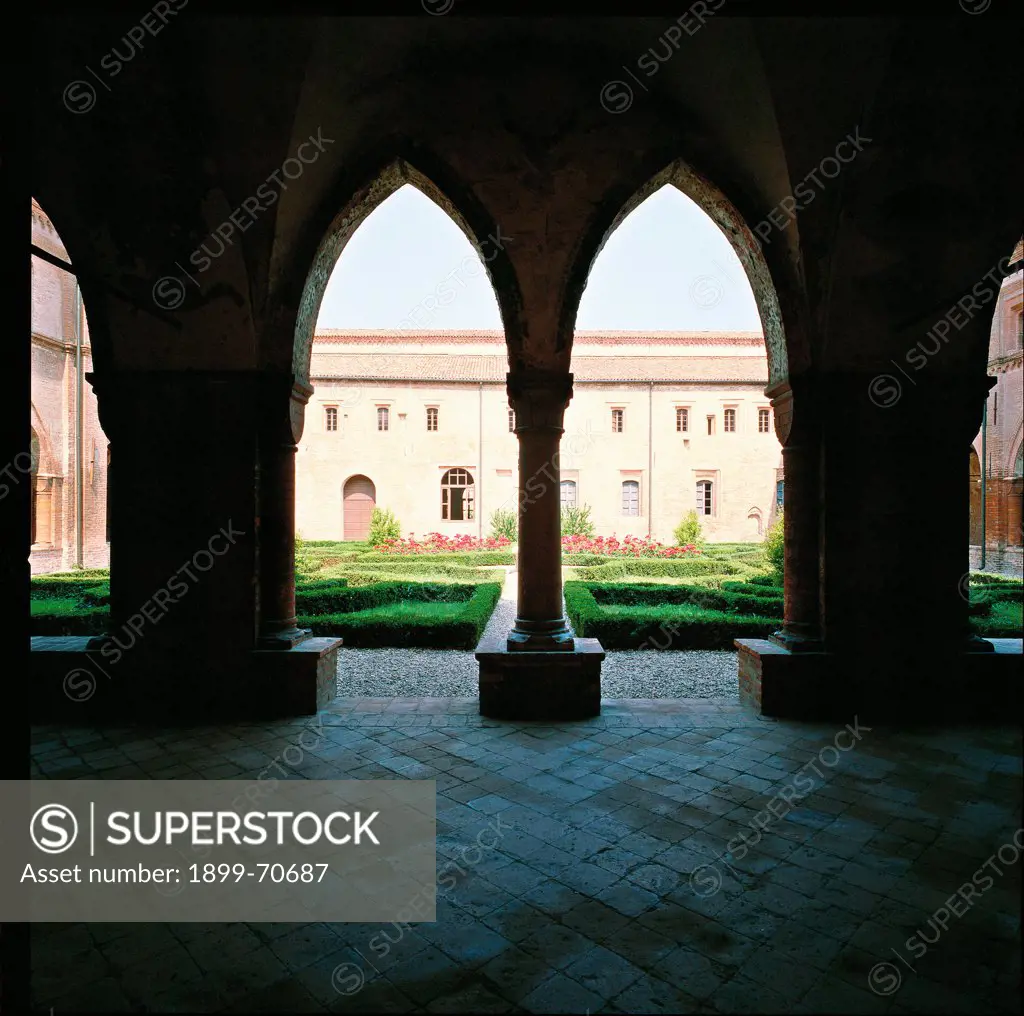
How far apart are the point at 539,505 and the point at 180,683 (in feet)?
9.34

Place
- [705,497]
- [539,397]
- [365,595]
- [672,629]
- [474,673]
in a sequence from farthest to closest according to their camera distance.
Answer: [705,497] < [365,595] < [672,629] < [474,673] < [539,397]

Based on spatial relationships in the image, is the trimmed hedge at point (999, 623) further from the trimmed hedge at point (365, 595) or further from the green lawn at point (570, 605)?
the trimmed hedge at point (365, 595)

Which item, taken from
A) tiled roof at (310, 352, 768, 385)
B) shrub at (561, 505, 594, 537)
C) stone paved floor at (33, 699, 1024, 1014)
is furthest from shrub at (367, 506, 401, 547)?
stone paved floor at (33, 699, 1024, 1014)

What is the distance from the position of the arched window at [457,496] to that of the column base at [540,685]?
20.9 metres

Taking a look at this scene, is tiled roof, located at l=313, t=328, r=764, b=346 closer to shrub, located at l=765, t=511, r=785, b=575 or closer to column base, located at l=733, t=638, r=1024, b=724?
shrub, located at l=765, t=511, r=785, b=575

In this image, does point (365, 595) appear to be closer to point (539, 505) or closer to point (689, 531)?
point (539, 505)

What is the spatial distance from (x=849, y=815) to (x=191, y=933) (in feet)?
9.45

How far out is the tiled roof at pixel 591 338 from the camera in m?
29.1

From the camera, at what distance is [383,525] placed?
24844mm

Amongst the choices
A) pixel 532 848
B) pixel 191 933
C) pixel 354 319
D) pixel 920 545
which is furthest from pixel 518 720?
pixel 354 319

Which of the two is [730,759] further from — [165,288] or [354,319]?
[354,319]

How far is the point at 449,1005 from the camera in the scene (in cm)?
209

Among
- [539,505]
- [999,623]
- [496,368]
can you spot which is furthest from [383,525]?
[539,505]

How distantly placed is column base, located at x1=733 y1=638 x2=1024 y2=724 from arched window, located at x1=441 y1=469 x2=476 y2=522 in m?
21.2
